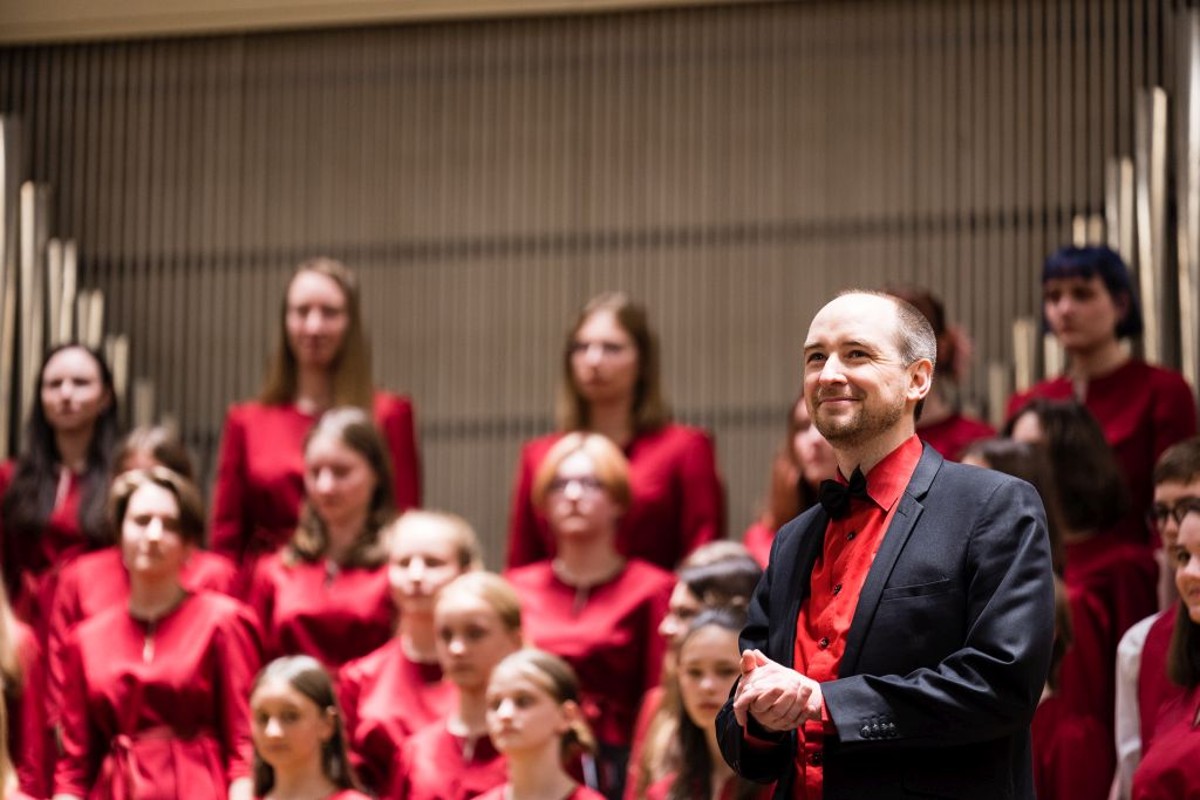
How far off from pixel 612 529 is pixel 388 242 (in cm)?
186

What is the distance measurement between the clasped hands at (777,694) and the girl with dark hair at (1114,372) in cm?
199

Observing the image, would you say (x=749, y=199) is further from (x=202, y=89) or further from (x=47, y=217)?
(x=47, y=217)

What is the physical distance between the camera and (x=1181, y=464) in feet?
10.3

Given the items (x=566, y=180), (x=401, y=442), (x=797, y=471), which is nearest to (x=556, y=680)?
(x=797, y=471)

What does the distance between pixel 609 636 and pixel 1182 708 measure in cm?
128

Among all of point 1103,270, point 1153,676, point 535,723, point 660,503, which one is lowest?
point 535,723

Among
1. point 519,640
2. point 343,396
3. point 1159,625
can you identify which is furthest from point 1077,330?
point 343,396

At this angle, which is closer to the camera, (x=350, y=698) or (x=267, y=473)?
(x=350, y=698)

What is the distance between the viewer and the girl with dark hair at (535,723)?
3.34 meters

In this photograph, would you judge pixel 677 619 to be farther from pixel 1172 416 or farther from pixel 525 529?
pixel 1172 416

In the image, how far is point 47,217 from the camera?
5539mm

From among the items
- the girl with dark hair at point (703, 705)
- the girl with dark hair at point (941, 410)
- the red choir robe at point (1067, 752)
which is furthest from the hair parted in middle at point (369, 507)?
the red choir robe at point (1067, 752)

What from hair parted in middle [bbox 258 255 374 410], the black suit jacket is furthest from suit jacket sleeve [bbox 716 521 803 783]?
hair parted in middle [bbox 258 255 374 410]

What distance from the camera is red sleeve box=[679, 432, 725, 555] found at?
4.18m
